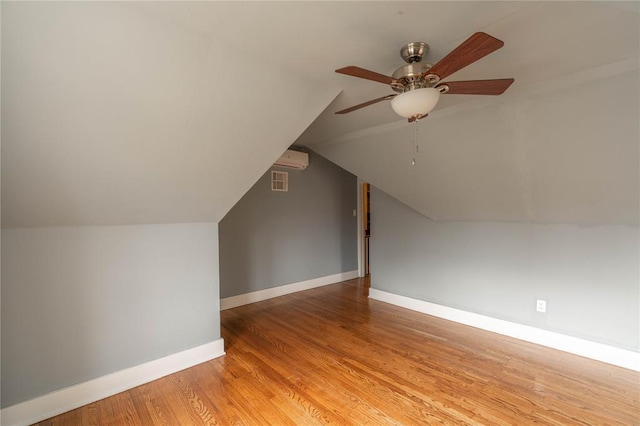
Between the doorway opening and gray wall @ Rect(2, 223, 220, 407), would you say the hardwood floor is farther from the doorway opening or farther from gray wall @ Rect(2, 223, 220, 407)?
Answer: the doorway opening

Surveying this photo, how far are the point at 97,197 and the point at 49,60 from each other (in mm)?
867

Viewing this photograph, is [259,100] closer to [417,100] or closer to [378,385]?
[417,100]

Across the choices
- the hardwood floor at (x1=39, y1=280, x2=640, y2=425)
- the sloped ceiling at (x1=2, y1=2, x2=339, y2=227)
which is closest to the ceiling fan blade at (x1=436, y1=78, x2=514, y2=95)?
the sloped ceiling at (x1=2, y1=2, x2=339, y2=227)

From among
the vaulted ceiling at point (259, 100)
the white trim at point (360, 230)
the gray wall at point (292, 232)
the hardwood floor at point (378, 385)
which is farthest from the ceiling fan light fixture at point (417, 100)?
the white trim at point (360, 230)

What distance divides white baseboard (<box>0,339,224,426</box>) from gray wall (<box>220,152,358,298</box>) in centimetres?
133

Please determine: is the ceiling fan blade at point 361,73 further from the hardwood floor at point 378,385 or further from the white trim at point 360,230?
the white trim at point 360,230

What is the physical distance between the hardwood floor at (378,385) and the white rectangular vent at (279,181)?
1996 millimetres

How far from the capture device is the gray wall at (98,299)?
1.76 m

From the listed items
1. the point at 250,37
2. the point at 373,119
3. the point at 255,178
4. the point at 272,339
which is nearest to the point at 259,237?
the point at 272,339

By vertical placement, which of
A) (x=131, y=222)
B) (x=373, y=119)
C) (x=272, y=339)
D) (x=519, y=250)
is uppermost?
(x=373, y=119)

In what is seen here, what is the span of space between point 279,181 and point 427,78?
3.07 meters

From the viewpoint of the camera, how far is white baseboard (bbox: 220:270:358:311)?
3811 millimetres

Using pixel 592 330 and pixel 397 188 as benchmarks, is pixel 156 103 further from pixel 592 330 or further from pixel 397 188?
pixel 592 330

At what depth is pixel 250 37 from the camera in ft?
4.90
